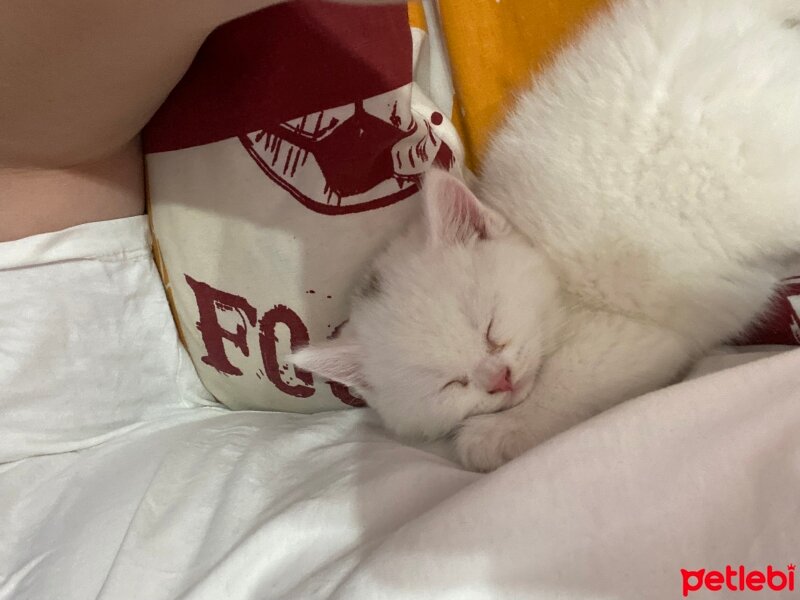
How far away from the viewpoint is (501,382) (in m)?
0.88

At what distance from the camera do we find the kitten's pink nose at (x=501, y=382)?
872 millimetres

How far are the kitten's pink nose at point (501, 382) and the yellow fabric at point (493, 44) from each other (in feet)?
1.36

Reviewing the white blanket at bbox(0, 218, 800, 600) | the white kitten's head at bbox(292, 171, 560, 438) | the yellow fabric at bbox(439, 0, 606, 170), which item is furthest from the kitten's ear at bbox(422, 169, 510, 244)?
the white blanket at bbox(0, 218, 800, 600)

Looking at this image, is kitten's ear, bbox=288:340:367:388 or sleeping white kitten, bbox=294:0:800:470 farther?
kitten's ear, bbox=288:340:367:388

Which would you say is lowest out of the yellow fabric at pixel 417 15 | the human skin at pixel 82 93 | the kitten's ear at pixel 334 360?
the kitten's ear at pixel 334 360

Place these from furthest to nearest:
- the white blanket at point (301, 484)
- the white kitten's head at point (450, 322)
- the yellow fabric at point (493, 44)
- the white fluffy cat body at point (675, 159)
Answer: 1. the yellow fabric at point (493, 44)
2. the white kitten's head at point (450, 322)
3. the white fluffy cat body at point (675, 159)
4. the white blanket at point (301, 484)

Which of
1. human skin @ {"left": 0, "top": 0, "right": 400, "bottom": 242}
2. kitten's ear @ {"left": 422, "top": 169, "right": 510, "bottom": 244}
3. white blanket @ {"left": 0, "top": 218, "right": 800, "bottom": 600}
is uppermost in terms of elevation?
human skin @ {"left": 0, "top": 0, "right": 400, "bottom": 242}

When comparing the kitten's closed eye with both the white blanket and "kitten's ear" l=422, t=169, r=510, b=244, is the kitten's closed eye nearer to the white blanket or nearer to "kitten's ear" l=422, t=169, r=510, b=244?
the white blanket

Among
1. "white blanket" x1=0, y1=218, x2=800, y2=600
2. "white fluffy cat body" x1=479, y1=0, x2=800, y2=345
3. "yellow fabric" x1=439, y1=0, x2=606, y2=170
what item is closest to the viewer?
"white blanket" x1=0, y1=218, x2=800, y2=600

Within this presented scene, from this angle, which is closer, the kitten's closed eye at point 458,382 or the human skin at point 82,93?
the human skin at point 82,93

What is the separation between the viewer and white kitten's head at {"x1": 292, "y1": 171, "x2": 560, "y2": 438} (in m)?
0.88

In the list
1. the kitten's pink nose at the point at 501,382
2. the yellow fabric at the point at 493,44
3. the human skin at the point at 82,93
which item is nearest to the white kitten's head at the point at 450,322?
the kitten's pink nose at the point at 501,382

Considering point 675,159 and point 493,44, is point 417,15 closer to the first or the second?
point 493,44

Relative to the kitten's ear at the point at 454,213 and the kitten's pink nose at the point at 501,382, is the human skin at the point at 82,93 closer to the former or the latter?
the kitten's ear at the point at 454,213
